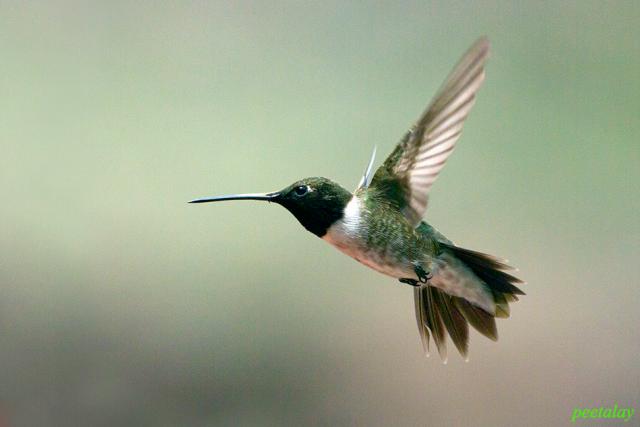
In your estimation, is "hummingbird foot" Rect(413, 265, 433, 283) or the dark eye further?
"hummingbird foot" Rect(413, 265, 433, 283)

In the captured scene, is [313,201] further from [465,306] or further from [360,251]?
[465,306]

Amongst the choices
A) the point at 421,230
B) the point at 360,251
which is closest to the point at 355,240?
the point at 360,251

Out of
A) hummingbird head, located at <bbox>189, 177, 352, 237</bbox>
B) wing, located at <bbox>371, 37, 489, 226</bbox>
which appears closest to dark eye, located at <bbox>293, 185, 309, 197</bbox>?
hummingbird head, located at <bbox>189, 177, 352, 237</bbox>

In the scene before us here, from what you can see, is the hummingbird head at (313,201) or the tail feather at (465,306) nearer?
the hummingbird head at (313,201)

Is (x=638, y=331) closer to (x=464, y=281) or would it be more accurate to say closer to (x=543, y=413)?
(x=543, y=413)

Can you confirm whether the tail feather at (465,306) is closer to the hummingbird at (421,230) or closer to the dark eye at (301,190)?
the hummingbird at (421,230)

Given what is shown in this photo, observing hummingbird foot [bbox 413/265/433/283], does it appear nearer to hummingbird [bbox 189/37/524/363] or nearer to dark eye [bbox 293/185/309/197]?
hummingbird [bbox 189/37/524/363]

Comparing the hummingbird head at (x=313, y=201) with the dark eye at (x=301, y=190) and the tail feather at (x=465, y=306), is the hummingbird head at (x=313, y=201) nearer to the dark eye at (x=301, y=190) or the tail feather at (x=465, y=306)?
the dark eye at (x=301, y=190)

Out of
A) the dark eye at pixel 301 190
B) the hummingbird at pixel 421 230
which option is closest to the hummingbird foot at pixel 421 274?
the hummingbird at pixel 421 230

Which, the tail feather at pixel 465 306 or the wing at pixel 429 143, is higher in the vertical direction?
the wing at pixel 429 143
